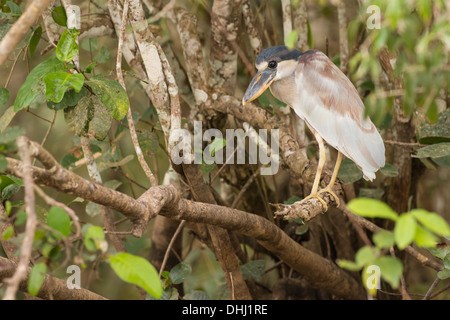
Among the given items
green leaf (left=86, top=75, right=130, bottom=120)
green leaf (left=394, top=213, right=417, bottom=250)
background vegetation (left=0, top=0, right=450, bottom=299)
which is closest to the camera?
green leaf (left=394, top=213, right=417, bottom=250)

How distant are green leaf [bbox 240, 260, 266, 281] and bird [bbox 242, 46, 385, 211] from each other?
1.96 ft

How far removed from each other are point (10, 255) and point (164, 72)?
801mm

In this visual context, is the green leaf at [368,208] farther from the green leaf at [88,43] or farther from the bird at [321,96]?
the green leaf at [88,43]

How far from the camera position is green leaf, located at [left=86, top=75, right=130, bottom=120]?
5.50ft

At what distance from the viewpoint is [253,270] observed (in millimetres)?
2404

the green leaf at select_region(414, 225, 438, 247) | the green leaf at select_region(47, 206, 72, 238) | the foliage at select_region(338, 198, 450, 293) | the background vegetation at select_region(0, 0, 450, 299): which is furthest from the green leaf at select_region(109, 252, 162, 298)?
the green leaf at select_region(414, 225, 438, 247)

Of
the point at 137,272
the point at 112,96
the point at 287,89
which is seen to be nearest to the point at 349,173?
the point at 287,89

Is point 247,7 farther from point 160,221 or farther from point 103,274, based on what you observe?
point 103,274

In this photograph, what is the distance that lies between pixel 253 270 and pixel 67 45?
4.27ft

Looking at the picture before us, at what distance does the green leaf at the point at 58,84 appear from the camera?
1523mm

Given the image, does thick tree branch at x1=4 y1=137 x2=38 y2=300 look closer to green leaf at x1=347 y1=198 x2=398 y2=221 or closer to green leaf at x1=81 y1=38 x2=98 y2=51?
green leaf at x1=347 y1=198 x2=398 y2=221

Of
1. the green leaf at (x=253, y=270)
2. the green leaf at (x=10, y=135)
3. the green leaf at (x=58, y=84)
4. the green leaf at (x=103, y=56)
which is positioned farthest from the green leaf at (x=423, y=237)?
the green leaf at (x=103, y=56)
